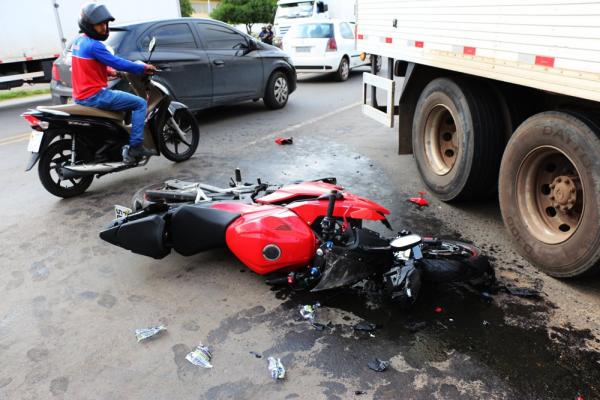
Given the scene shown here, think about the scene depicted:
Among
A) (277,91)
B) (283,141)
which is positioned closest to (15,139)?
(283,141)

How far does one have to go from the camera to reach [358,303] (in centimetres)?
341

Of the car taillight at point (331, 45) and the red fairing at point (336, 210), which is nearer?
the red fairing at point (336, 210)

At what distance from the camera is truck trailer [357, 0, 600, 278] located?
3.21 metres

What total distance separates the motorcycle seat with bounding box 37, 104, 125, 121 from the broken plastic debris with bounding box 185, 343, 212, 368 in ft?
11.5

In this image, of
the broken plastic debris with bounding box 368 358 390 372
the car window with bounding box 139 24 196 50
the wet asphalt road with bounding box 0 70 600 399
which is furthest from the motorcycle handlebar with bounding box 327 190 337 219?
the car window with bounding box 139 24 196 50

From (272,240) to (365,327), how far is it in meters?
0.86

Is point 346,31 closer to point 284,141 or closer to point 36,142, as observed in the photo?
point 284,141

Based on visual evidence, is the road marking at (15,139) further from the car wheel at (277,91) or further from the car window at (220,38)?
the car wheel at (277,91)

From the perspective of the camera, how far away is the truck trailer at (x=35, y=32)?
1222cm

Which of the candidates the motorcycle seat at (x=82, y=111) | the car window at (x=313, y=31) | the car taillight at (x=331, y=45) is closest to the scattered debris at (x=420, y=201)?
the motorcycle seat at (x=82, y=111)

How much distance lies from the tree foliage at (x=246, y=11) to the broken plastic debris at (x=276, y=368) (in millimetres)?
44346

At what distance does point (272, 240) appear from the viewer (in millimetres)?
3455

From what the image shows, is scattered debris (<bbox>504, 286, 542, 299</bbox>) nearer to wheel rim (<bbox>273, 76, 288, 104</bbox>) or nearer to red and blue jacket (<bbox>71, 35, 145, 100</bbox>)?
red and blue jacket (<bbox>71, 35, 145, 100</bbox>)

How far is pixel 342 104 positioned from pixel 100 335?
8.65 m
